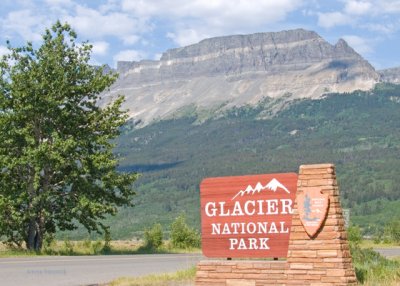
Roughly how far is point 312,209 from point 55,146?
17.7 meters

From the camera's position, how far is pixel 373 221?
174 m

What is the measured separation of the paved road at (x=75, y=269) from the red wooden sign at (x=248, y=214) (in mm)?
4237

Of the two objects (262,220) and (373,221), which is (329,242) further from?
(373,221)

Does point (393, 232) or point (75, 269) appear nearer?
point (75, 269)

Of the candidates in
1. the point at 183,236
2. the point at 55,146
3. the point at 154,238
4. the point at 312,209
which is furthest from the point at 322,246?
the point at 183,236

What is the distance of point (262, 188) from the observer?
1457 cm

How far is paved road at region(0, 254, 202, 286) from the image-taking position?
58.4 feet

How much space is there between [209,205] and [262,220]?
1.38 m

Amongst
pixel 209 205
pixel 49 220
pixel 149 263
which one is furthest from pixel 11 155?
pixel 209 205

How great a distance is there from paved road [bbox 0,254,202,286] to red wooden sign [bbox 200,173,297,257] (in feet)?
13.9

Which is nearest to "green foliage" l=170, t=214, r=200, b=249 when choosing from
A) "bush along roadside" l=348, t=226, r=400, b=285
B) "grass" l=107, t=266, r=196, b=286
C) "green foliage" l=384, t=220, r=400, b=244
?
"bush along roadside" l=348, t=226, r=400, b=285

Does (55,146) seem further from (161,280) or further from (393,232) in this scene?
(393,232)

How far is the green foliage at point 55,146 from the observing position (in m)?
29.5

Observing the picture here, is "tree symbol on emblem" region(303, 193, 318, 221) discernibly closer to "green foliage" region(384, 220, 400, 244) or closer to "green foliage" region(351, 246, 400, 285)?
"green foliage" region(351, 246, 400, 285)
